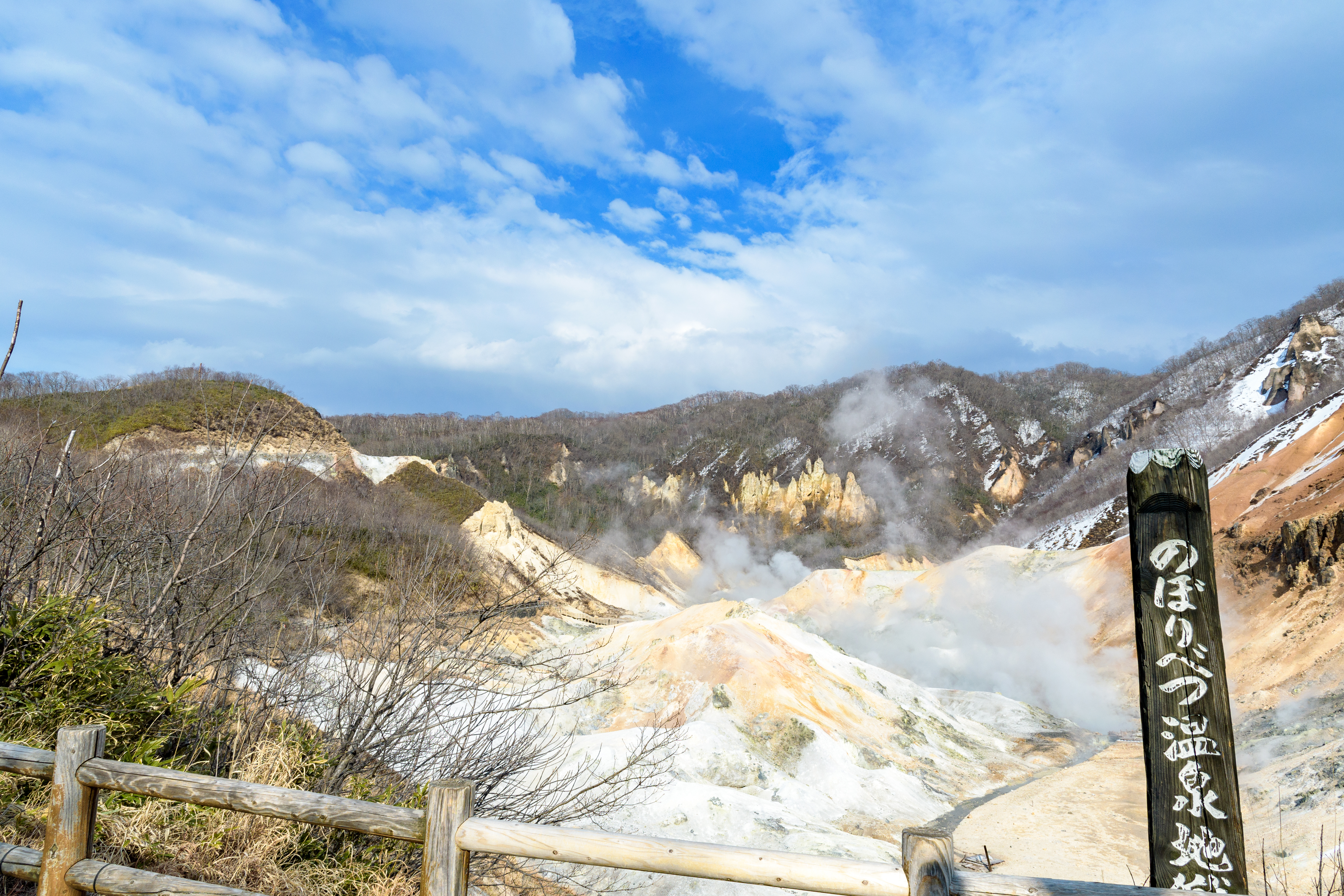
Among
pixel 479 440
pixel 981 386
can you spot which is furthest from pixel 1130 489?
pixel 981 386

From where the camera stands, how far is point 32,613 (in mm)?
4512

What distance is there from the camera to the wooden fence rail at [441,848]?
236 centimetres

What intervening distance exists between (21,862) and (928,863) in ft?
11.8

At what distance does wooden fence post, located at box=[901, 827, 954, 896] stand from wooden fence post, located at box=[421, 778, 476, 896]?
4.97 feet

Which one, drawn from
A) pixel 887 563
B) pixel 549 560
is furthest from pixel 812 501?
pixel 549 560

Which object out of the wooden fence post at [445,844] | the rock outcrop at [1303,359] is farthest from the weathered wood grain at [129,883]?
the rock outcrop at [1303,359]

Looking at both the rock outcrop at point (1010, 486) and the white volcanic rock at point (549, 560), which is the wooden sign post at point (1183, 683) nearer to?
the white volcanic rock at point (549, 560)

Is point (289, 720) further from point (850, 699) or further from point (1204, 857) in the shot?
point (850, 699)

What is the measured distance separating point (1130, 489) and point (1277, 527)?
2787cm

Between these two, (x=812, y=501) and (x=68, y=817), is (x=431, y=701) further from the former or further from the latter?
(x=812, y=501)

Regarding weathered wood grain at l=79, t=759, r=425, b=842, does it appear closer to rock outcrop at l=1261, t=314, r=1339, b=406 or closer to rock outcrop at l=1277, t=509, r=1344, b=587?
rock outcrop at l=1277, t=509, r=1344, b=587

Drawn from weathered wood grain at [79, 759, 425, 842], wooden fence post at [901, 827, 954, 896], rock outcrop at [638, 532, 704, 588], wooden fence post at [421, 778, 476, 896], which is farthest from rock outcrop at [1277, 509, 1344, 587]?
rock outcrop at [638, 532, 704, 588]

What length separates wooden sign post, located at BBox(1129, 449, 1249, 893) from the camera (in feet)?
9.81

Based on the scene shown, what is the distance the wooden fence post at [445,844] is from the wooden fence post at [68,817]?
1431 millimetres
